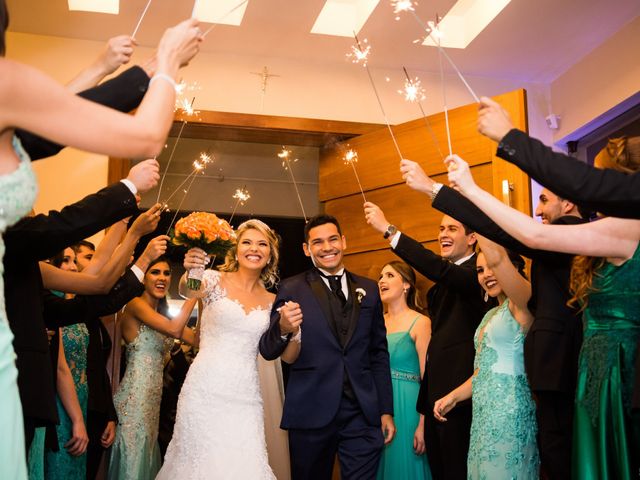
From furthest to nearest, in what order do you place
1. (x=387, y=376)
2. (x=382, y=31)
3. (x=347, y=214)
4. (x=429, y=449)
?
(x=347, y=214), (x=382, y=31), (x=429, y=449), (x=387, y=376)

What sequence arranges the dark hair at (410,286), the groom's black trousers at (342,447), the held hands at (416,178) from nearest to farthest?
1. the held hands at (416,178)
2. the groom's black trousers at (342,447)
3. the dark hair at (410,286)

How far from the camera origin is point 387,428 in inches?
142

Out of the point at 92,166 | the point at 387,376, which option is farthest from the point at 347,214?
the point at 387,376

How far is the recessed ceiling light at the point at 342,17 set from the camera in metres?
5.27

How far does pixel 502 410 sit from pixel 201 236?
5.79 ft

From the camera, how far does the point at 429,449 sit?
13.1 ft

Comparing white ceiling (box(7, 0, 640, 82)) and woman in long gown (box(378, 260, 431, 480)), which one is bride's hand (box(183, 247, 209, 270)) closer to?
woman in long gown (box(378, 260, 431, 480))

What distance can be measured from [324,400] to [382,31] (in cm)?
319

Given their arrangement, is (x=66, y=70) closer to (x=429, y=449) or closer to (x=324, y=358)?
(x=324, y=358)

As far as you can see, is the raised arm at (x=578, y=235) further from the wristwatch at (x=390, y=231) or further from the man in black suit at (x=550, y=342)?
the wristwatch at (x=390, y=231)

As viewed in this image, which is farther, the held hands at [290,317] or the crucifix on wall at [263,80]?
the crucifix on wall at [263,80]

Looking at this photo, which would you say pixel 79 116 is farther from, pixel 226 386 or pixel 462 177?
pixel 226 386

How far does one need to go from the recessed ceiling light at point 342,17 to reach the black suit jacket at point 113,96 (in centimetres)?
341

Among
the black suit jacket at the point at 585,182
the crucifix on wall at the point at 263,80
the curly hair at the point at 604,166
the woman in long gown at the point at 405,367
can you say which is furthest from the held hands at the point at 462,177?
the crucifix on wall at the point at 263,80
